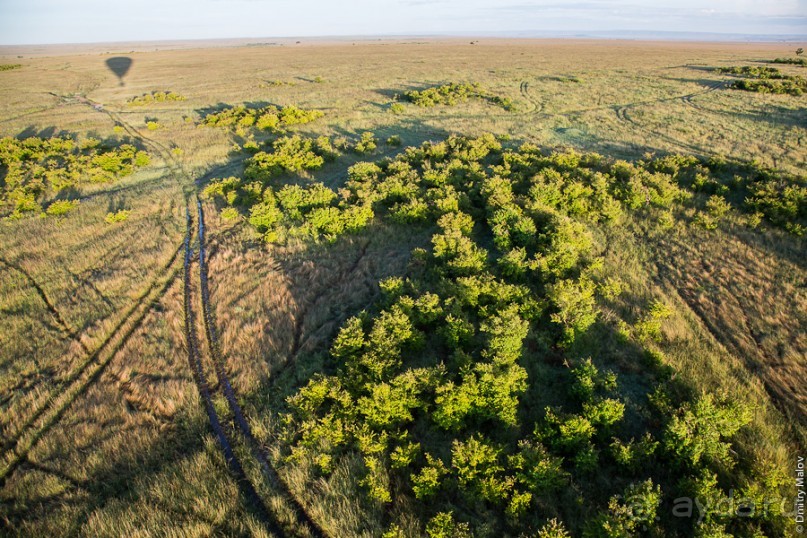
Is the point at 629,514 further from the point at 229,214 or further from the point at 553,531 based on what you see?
the point at 229,214

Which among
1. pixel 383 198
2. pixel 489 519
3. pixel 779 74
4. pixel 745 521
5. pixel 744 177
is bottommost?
pixel 489 519

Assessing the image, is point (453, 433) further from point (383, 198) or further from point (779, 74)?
point (779, 74)

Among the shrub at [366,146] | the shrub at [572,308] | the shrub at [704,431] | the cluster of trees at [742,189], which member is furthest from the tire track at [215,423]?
the cluster of trees at [742,189]

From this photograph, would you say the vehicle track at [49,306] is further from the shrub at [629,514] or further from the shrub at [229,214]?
the shrub at [629,514]

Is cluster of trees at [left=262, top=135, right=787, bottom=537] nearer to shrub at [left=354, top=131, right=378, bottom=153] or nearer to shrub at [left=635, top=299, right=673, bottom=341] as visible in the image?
shrub at [left=635, top=299, right=673, bottom=341]

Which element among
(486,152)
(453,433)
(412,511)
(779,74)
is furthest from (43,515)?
(779,74)

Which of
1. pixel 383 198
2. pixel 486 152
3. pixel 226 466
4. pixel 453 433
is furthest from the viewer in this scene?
pixel 486 152

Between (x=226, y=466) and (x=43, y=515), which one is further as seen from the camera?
(x=226, y=466)
